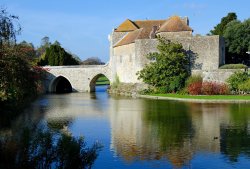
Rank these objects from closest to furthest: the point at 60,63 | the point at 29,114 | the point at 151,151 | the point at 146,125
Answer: the point at 151,151, the point at 146,125, the point at 29,114, the point at 60,63

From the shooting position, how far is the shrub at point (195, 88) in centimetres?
3512

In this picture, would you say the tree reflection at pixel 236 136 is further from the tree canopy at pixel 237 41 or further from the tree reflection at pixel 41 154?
the tree canopy at pixel 237 41

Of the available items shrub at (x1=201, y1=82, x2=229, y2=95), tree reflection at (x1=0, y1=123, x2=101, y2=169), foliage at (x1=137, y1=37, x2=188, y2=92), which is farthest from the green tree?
shrub at (x1=201, y1=82, x2=229, y2=95)

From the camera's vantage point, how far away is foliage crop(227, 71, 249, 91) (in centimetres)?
3500

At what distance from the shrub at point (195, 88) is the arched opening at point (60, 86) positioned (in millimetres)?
20221

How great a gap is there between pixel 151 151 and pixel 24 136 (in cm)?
504

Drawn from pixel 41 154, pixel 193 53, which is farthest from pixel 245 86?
pixel 41 154

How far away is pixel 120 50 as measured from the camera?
150 ft

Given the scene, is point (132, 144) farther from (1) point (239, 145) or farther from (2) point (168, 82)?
(2) point (168, 82)

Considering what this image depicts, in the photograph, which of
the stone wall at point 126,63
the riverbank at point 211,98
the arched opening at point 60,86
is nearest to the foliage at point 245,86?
the riverbank at point 211,98

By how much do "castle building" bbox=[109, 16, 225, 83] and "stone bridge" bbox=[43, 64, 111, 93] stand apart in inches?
72.3

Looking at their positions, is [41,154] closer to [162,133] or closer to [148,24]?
[162,133]

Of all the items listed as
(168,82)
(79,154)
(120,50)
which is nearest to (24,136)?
(79,154)

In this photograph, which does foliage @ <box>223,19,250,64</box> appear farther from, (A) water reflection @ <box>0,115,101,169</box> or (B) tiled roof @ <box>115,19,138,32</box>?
(A) water reflection @ <box>0,115,101,169</box>
